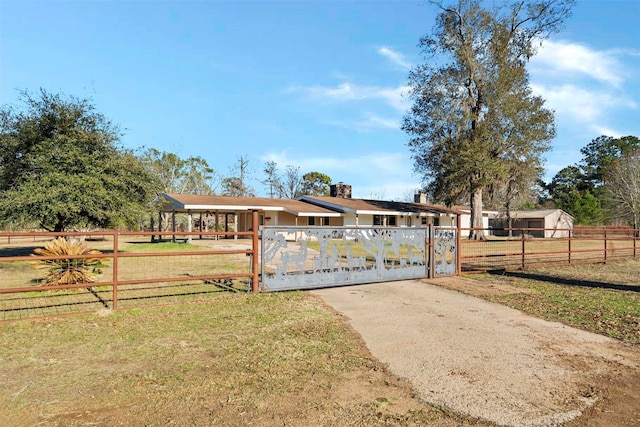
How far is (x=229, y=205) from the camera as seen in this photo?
27547 mm

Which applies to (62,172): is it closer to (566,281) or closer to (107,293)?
(107,293)

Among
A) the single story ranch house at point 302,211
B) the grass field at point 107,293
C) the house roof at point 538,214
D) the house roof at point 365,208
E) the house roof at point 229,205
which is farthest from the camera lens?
the house roof at point 538,214

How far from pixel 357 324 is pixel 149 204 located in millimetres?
15472

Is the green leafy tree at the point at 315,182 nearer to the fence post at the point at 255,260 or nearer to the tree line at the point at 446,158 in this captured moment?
the tree line at the point at 446,158

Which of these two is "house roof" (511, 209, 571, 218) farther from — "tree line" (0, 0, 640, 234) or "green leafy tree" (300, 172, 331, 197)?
"green leafy tree" (300, 172, 331, 197)

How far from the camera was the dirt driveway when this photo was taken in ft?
11.1

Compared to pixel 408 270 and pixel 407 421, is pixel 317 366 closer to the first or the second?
pixel 407 421

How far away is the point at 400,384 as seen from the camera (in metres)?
3.89

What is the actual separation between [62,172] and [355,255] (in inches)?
462

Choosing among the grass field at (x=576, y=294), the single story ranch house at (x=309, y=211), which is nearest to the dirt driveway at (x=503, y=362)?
the grass field at (x=576, y=294)

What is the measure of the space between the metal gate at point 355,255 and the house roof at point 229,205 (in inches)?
634

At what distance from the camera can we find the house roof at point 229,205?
26.3 metres

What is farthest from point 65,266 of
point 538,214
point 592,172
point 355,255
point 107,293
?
point 592,172

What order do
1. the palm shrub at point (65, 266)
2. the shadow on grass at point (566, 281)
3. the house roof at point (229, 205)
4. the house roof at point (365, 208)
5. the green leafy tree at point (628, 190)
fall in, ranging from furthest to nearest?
the green leafy tree at point (628, 190) → the house roof at point (365, 208) → the house roof at point (229, 205) → the shadow on grass at point (566, 281) → the palm shrub at point (65, 266)
